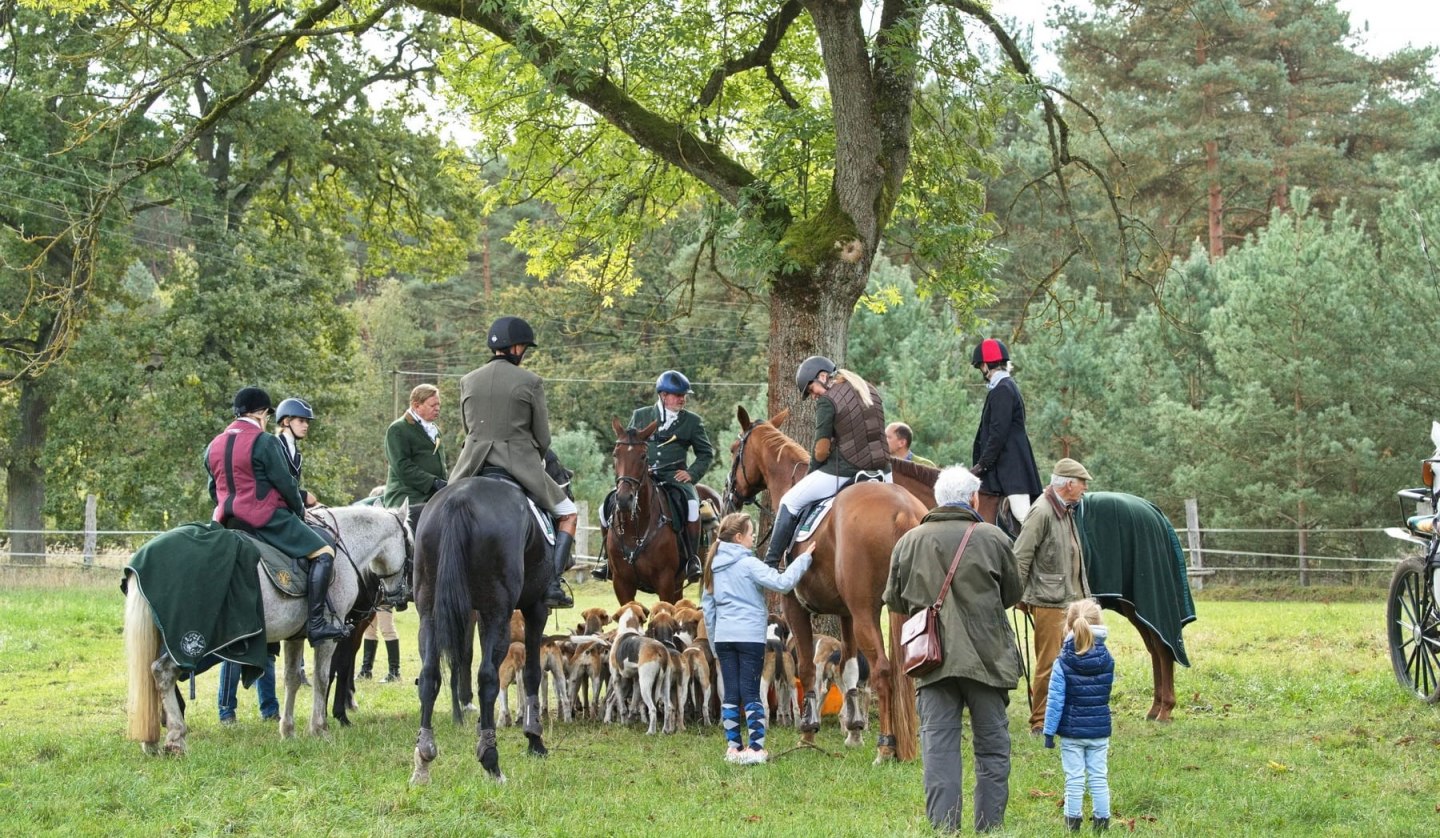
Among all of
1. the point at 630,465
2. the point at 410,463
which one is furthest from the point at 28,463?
the point at 630,465

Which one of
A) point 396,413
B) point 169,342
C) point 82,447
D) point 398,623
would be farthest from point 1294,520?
point 396,413

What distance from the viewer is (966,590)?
7.02m

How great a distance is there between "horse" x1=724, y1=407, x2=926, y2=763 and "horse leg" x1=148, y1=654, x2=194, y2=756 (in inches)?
162

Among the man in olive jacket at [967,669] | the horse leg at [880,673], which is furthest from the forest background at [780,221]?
the man in olive jacket at [967,669]

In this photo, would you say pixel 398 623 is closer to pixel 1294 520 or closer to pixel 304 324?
pixel 304 324

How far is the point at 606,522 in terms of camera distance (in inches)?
510

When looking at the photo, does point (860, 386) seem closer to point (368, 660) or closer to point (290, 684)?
point (290, 684)

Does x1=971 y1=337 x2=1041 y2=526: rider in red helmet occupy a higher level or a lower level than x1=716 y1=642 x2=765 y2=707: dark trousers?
higher

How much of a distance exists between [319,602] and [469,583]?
6.16ft

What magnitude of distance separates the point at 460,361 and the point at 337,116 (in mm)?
26125

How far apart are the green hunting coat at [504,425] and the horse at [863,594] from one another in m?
1.93

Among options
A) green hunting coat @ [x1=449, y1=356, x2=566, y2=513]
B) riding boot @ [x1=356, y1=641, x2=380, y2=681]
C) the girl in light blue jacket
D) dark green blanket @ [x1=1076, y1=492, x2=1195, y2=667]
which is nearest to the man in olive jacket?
the girl in light blue jacket

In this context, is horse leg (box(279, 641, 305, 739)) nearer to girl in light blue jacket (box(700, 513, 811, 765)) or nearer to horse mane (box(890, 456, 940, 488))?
girl in light blue jacket (box(700, 513, 811, 765))

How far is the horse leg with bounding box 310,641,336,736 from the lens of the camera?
33.3 feet
